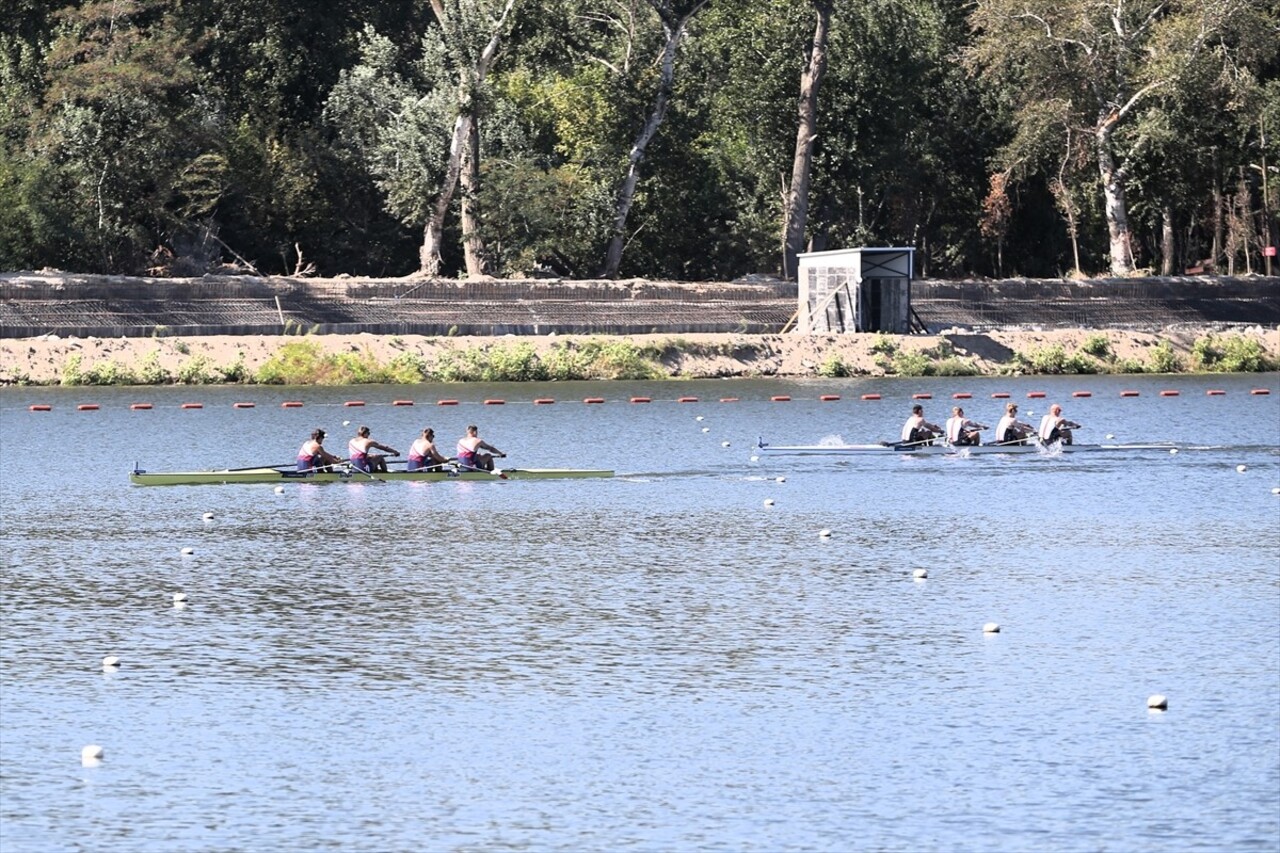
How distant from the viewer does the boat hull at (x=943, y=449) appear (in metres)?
56.2

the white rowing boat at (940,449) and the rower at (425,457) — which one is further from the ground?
the rower at (425,457)

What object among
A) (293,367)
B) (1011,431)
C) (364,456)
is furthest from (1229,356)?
(364,456)

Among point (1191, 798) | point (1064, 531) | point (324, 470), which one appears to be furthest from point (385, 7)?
point (1191, 798)

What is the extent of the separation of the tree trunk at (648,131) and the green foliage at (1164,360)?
24266 mm

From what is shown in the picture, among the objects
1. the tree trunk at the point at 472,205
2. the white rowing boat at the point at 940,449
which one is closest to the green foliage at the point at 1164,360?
the tree trunk at the point at 472,205

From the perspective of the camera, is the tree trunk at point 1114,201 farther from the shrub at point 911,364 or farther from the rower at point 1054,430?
the rower at point 1054,430

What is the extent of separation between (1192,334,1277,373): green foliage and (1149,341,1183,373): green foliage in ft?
2.58

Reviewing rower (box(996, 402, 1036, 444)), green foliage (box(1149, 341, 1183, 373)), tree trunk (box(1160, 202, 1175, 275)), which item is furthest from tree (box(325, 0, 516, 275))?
rower (box(996, 402, 1036, 444))

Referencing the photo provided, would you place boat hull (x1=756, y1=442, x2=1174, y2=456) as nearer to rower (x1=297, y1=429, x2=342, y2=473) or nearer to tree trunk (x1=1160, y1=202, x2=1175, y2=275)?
rower (x1=297, y1=429, x2=342, y2=473)

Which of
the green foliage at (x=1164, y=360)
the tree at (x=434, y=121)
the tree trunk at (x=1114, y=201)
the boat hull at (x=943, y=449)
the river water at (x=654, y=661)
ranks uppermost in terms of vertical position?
the tree at (x=434, y=121)

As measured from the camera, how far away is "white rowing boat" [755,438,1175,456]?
2210 inches

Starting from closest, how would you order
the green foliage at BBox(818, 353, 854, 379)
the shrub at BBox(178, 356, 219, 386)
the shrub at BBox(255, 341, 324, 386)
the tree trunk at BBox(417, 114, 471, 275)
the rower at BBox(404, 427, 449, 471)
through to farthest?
the rower at BBox(404, 427, 449, 471) → the shrub at BBox(178, 356, 219, 386) → the shrub at BBox(255, 341, 324, 386) → the green foliage at BBox(818, 353, 854, 379) → the tree trunk at BBox(417, 114, 471, 275)

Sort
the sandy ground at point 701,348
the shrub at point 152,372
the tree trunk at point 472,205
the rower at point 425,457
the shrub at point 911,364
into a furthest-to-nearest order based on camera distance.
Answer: the tree trunk at point 472,205 → the shrub at point 911,364 → the sandy ground at point 701,348 → the shrub at point 152,372 → the rower at point 425,457

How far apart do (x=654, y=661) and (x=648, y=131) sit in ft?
226
